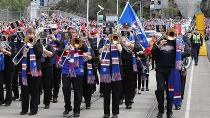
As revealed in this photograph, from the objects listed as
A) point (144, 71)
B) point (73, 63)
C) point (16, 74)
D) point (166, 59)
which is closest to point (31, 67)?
point (73, 63)

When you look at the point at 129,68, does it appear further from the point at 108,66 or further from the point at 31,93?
the point at 31,93

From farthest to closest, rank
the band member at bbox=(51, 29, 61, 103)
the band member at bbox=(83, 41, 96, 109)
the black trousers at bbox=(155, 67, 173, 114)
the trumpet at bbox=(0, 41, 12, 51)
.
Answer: the band member at bbox=(51, 29, 61, 103) → the trumpet at bbox=(0, 41, 12, 51) → the band member at bbox=(83, 41, 96, 109) → the black trousers at bbox=(155, 67, 173, 114)

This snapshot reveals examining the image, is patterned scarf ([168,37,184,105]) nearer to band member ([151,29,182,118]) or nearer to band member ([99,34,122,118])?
band member ([151,29,182,118])

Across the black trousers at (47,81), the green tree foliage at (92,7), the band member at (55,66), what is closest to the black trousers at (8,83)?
the black trousers at (47,81)

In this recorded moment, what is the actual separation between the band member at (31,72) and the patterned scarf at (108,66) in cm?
145

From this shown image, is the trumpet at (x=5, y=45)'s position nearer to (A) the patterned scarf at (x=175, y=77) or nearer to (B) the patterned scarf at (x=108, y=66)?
(B) the patterned scarf at (x=108, y=66)

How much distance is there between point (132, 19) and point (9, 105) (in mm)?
4031

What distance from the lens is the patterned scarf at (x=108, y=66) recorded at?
12211 millimetres

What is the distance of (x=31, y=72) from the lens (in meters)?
12.6

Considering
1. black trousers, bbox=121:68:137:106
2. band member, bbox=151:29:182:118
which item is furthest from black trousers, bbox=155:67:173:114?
black trousers, bbox=121:68:137:106

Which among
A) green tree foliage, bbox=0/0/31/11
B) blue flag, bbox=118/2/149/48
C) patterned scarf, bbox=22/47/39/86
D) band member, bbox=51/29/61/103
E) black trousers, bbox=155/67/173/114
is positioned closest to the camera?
black trousers, bbox=155/67/173/114

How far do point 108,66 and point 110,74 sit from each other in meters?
0.19

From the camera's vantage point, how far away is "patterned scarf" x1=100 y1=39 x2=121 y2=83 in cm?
1221

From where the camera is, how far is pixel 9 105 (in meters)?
14.2
